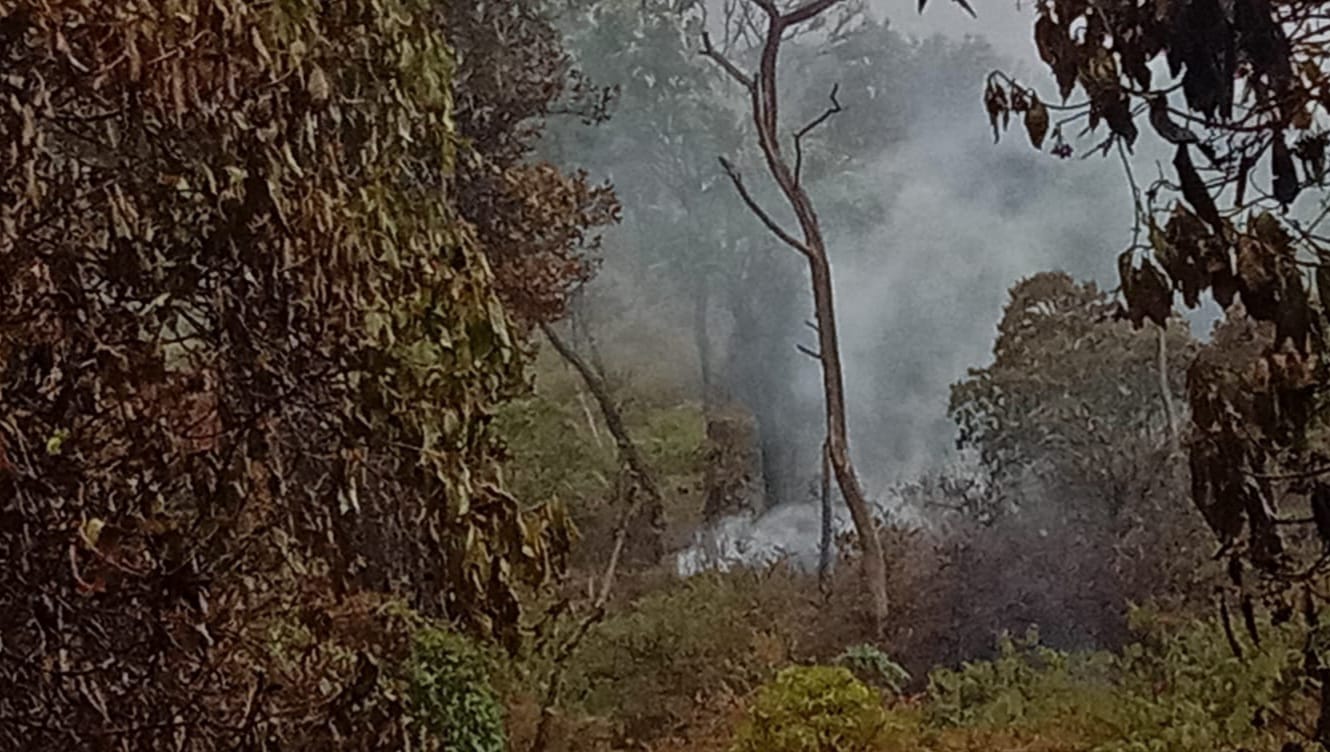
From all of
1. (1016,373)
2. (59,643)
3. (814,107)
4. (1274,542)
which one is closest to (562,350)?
(814,107)

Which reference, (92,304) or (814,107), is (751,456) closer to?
(814,107)

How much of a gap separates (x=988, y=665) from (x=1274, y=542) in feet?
2.54

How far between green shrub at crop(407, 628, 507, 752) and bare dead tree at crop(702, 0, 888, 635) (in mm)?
534

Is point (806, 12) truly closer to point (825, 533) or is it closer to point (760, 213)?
point (760, 213)

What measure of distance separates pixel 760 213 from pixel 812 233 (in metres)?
0.08

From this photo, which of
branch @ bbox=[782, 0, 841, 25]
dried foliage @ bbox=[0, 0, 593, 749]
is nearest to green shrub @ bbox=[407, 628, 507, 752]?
dried foliage @ bbox=[0, 0, 593, 749]

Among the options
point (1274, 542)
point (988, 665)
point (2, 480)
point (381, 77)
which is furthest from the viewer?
point (988, 665)

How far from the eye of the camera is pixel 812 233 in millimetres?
1991

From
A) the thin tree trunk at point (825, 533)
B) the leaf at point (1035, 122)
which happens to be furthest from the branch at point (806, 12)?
the thin tree trunk at point (825, 533)

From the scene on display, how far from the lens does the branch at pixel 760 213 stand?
1996mm

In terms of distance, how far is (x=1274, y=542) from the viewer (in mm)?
1150

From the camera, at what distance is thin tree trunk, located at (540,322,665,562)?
6.64ft

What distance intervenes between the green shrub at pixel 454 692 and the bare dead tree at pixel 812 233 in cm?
53

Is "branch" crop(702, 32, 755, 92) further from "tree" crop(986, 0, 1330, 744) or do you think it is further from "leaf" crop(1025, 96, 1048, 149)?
"tree" crop(986, 0, 1330, 744)
